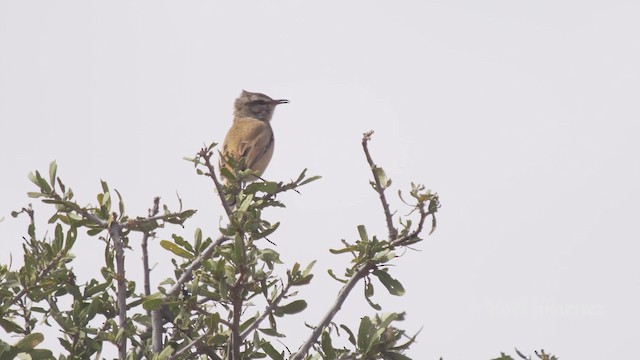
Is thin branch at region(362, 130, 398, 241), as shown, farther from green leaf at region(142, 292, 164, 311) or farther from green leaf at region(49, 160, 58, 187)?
green leaf at region(49, 160, 58, 187)

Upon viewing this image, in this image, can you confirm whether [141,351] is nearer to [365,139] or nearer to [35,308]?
[35,308]

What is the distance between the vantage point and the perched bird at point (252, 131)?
31.4 feet

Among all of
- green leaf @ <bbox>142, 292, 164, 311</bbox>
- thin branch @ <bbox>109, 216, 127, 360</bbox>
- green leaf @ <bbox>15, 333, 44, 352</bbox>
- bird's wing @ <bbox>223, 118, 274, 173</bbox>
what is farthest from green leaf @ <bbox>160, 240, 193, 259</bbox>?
bird's wing @ <bbox>223, 118, 274, 173</bbox>

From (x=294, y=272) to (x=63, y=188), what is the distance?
1328mm

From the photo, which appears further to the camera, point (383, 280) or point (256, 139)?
point (256, 139)

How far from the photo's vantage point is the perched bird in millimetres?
9586

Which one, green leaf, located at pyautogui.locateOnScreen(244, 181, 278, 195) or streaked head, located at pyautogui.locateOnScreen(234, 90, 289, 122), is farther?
streaked head, located at pyautogui.locateOnScreen(234, 90, 289, 122)

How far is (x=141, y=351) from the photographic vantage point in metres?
4.45

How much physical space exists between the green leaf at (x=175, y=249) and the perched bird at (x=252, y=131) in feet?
11.5

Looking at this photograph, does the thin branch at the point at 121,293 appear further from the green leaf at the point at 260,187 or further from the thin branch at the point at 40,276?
the green leaf at the point at 260,187

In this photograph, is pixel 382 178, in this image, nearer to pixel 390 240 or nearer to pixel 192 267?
pixel 390 240

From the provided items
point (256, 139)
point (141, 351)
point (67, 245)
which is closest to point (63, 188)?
point (67, 245)

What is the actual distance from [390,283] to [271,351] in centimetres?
70

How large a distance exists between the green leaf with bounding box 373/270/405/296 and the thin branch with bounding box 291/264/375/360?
61 mm
